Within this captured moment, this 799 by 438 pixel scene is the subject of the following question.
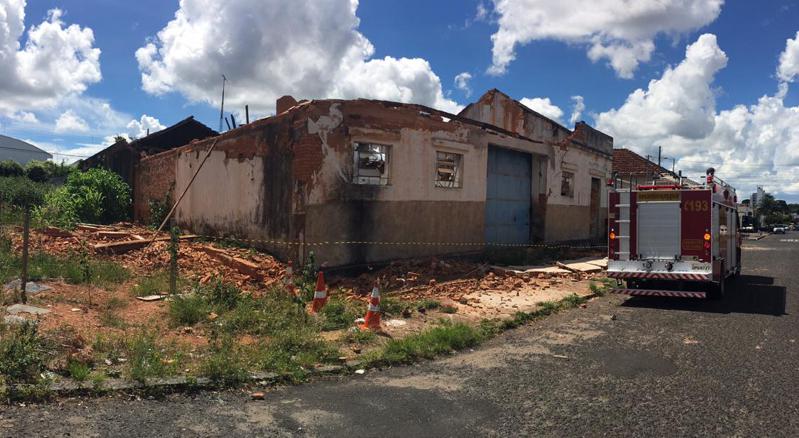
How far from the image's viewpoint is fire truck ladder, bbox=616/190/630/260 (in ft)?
34.7

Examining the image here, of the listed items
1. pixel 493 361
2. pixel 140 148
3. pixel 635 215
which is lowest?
pixel 493 361

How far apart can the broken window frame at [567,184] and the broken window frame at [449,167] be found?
670cm

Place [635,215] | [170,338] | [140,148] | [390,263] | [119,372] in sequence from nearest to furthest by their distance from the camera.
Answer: [119,372]
[170,338]
[635,215]
[390,263]
[140,148]

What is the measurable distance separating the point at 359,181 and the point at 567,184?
10826 mm

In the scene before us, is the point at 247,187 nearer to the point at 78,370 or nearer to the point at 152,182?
the point at 78,370

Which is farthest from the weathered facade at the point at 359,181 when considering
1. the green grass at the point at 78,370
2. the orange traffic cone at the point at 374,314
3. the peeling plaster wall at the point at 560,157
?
the green grass at the point at 78,370

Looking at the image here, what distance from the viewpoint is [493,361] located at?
629 centimetres

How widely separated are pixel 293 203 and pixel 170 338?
16.6 feet

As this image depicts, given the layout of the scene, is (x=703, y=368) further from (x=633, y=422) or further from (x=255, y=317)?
(x=255, y=317)

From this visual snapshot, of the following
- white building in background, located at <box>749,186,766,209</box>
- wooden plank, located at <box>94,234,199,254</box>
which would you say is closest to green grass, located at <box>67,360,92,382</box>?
wooden plank, located at <box>94,234,199,254</box>

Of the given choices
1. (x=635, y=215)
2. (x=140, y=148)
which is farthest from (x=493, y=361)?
(x=140, y=148)

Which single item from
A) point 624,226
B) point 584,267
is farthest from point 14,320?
point 584,267

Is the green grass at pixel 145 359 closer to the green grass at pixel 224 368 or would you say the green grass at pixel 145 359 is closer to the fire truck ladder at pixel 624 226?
the green grass at pixel 224 368

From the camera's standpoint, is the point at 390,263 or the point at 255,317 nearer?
A: the point at 255,317
